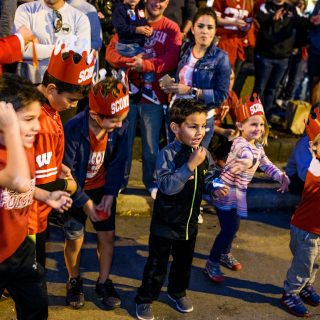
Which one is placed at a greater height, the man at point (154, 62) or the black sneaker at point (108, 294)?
the man at point (154, 62)

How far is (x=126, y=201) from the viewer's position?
6.38 meters

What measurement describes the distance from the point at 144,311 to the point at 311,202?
153 cm

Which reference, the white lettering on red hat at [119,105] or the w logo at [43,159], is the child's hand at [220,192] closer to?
the white lettering on red hat at [119,105]

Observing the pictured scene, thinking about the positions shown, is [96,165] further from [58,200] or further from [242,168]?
[242,168]

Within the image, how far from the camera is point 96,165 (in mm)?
4449

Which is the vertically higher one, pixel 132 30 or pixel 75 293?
pixel 132 30

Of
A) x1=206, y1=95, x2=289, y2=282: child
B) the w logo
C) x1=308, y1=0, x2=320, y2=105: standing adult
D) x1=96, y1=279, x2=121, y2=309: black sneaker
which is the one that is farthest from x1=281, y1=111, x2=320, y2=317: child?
x1=308, y1=0, x2=320, y2=105: standing adult

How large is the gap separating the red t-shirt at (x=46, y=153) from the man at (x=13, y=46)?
2.61 feet

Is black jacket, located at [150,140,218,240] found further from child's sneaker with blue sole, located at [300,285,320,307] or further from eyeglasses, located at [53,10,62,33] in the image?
eyeglasses, located at [53,10,62,33]

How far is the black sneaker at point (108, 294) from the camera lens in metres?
4.64

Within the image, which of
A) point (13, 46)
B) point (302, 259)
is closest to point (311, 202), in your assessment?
point (302, 259)

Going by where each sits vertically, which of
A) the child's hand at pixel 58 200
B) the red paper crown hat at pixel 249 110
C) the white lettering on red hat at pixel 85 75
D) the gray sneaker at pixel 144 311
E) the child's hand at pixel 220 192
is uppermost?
the white lettering on red hat at pixel 85 75

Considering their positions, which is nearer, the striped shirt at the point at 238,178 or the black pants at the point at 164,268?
the black pants at the point at 164,268

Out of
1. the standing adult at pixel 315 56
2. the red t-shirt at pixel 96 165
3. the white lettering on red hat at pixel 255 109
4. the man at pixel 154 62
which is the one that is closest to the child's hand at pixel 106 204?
the red t-shirt at pixel 96 165
